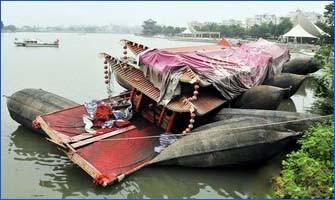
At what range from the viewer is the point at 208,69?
518 inches

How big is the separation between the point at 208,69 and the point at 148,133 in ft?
10.2

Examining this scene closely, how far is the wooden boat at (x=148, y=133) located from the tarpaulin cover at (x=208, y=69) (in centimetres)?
37

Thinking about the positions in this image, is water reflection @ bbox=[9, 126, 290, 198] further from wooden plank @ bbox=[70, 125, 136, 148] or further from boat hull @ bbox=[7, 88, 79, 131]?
boat hull @ bbox=[7, 88, 79, 131]

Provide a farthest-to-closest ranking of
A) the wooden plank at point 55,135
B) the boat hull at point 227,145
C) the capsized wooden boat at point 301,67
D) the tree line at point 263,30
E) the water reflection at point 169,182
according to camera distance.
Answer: the tree line at point 263,30
the capsized wooden boat at point 301,67
the wooden plank at point 55,135
the boat hull at point 227,145
the water reflection at point 169,182

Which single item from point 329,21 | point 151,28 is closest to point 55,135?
point 329,21

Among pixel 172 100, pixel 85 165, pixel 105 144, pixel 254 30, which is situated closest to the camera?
pixel 85 165

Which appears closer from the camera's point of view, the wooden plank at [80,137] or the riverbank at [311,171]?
the riverbank at [311,171]

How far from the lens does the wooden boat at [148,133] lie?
10094 mm

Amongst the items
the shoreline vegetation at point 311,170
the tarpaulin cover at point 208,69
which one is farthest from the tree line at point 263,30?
the shoreline vegetation at point 311,170

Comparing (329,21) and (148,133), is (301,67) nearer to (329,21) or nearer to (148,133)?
(329,21)

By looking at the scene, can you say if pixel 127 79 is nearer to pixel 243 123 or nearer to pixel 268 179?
pixel 243 123

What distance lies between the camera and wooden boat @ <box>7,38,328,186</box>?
10.1 m

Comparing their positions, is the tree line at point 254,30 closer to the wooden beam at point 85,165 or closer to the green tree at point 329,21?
the green tree at point 329,21

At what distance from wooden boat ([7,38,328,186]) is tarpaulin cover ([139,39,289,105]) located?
0.37 metres
